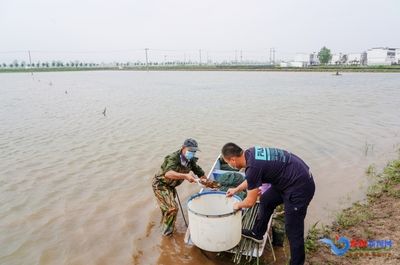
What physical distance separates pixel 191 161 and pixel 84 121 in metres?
11.2

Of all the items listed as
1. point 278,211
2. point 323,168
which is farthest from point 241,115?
point 278,211

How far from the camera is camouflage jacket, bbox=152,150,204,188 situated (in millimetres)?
4898

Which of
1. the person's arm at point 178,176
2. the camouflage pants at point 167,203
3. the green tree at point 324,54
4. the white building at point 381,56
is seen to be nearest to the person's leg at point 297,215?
the person's arm at point 178,176

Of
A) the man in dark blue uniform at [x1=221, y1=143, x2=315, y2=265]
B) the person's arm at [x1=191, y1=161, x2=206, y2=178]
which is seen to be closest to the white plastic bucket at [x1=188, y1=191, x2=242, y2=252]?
the man in dark blue uniform at [x1=221, y1=143, x2=315, y2=265]

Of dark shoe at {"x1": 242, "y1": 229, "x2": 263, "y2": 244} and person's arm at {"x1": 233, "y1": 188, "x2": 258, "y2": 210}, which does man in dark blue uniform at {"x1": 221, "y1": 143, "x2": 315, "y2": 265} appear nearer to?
person's arm at {"x1": 233, "y1": 188, "x2": 258, "y2": 210}

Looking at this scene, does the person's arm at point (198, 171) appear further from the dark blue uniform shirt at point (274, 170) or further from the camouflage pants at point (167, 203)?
the dark blue uniform shirt at point (274, 170)

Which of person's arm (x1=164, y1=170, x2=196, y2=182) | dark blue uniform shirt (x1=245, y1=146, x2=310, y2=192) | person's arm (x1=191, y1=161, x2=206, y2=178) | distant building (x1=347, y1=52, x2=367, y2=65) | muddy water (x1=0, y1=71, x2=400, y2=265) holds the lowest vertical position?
muddy water (x1=0, y1=71, x2=400, y2=265)

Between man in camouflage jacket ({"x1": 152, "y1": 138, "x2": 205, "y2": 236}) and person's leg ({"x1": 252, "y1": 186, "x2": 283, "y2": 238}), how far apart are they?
3.49 ft

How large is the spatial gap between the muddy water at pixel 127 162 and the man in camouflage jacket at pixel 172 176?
43 centimetres

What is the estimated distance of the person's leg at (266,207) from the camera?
158 inches

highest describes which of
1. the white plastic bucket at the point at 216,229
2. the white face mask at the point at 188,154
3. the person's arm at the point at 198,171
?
the white face mask at the point at 188,154

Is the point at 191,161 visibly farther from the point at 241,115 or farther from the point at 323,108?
the point at 323,108

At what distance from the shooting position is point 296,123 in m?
13.8

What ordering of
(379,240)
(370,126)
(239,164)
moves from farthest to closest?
1. (370,126)
2. (379,240)
3. (239,164)
